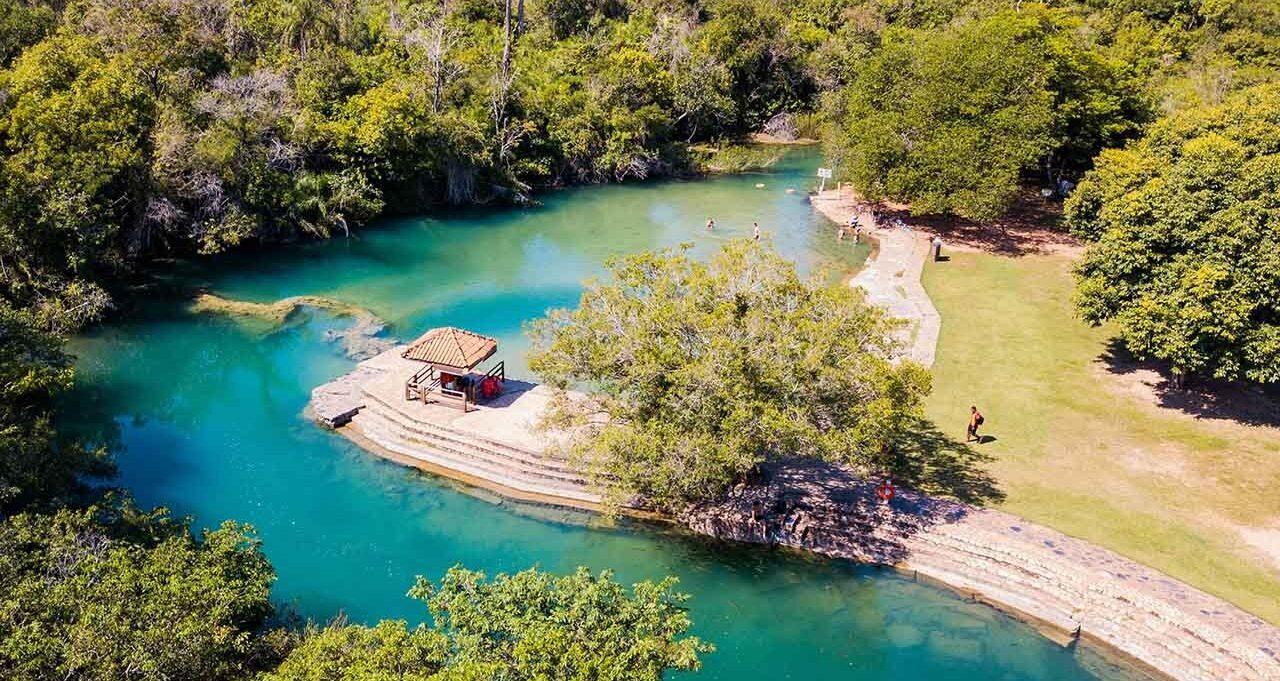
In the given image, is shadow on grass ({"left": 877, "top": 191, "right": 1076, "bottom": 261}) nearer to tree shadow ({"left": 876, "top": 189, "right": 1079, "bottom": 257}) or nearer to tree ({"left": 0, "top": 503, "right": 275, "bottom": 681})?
tree shadow ({"left": 876, "top": 189, "right": 1079, "bottom": 257})

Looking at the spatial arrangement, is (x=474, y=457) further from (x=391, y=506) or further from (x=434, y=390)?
(x=434, y=390)

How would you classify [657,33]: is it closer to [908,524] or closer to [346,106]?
[346,106]

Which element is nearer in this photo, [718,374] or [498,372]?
[718,374]

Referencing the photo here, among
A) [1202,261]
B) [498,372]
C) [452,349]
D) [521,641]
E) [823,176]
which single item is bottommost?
[498,372]

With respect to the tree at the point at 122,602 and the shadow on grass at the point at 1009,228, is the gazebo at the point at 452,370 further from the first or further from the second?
the shadow on grass at the point at 1009,228

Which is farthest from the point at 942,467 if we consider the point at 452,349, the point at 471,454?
the point at 452,349

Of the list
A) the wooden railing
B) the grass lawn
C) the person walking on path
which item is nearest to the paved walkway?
the grass lawn
